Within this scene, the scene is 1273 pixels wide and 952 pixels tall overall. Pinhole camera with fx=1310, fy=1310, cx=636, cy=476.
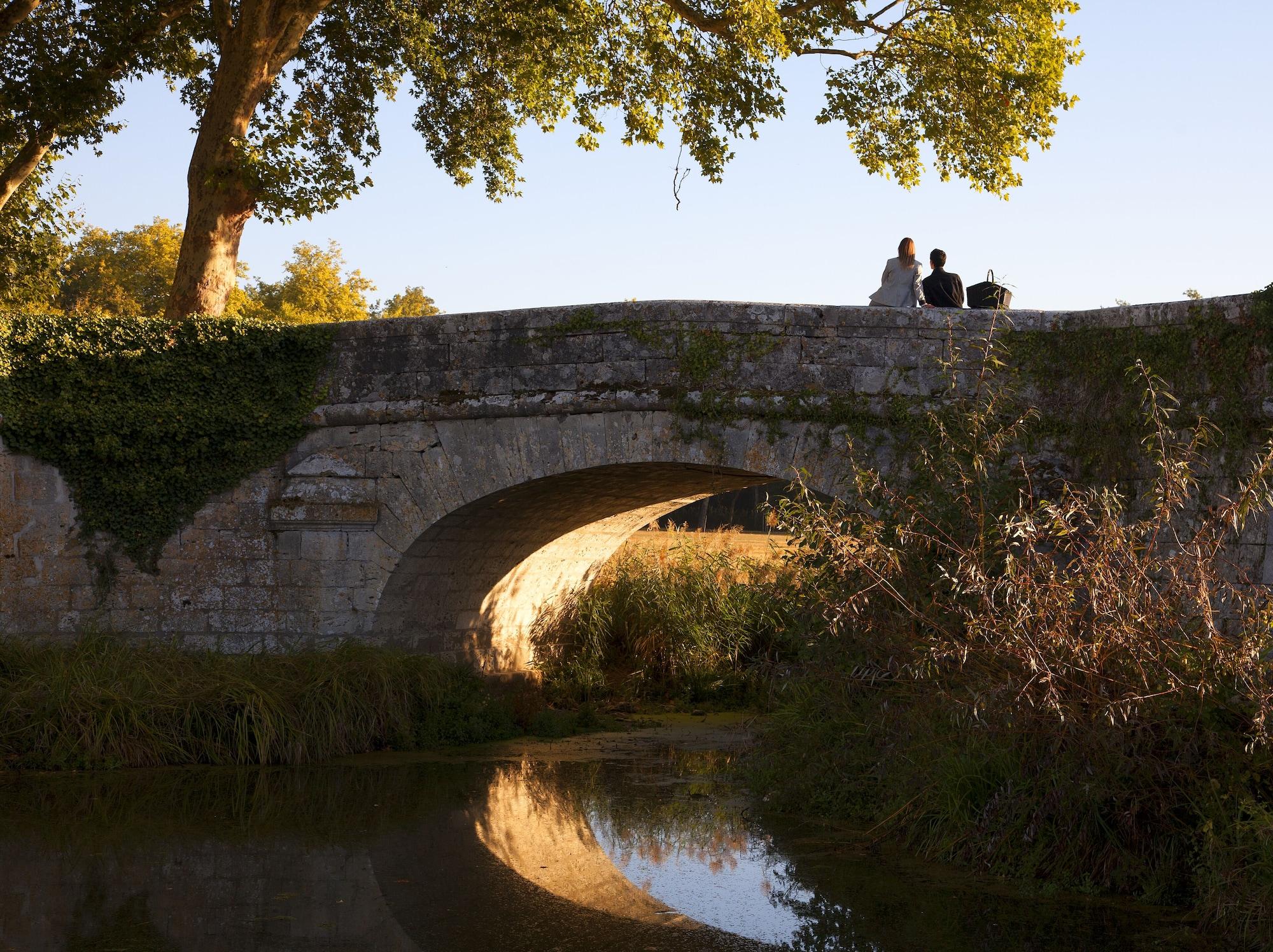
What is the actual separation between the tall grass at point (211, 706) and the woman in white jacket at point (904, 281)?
13.0 feet

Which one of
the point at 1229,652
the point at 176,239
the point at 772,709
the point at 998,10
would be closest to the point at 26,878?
the point at 1229,652

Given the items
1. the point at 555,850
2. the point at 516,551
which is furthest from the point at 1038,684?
the point at 516,551

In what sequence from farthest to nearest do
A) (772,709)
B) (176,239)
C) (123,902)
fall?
(176,239), (772,709), (123,902)

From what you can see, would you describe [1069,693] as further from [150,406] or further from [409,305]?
[409,305]

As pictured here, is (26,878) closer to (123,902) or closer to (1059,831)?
(123,902)

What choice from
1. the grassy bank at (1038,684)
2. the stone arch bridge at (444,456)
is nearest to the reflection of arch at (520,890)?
the grassy bank at (1038,684)

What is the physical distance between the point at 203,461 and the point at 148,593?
973 mm

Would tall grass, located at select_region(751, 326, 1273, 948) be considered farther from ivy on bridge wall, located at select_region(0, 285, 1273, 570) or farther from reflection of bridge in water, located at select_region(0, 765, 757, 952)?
ivy on bridge wall, located at select_region(0, 285, 1273, 570)

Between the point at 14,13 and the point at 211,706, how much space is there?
6.21 meters

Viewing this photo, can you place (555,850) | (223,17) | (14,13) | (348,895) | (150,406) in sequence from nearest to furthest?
(348,895) → (555,850) → (150,406) → (14,13) → (223,17)

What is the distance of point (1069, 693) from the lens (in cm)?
493

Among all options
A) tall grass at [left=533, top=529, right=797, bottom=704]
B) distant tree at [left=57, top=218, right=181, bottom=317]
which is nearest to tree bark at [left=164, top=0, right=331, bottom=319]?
tall grass at [left=533, top=529, right=797, bottom=704]

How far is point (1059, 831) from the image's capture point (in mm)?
5055

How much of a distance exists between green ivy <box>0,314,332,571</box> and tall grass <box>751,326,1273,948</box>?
4395 millimetres
